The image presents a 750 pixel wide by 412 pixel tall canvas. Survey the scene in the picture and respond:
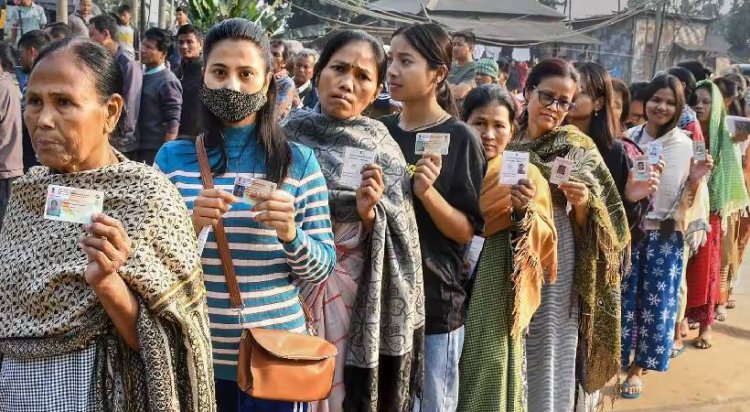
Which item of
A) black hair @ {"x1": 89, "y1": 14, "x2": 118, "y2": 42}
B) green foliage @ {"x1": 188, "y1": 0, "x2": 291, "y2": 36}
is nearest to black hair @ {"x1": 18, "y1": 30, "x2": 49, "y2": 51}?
Result: black hair @ {"x1": 89, "y1": 14, "x2": 118, "y2": 42}

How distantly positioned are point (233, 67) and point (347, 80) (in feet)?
1.81

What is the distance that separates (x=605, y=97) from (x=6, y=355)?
3404mm

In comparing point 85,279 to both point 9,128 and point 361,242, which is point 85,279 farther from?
point 9,128

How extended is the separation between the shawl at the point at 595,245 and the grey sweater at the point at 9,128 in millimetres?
4453

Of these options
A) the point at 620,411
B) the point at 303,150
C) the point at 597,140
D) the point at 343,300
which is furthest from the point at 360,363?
the point at 620,411

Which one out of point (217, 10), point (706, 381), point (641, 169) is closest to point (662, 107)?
point (641, 169)

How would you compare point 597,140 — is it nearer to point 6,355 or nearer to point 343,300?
point 343,300

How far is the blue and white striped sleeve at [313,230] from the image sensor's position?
227cm

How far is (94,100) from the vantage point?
186 centimetres

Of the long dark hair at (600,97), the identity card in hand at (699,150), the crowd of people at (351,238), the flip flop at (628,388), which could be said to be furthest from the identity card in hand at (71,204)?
the identity card in hand at (699,150)

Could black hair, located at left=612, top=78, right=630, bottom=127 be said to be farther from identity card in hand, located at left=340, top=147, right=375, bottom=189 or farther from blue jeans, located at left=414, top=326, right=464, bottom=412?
identity card in hand, located at left=340, top=147, right=375, bottom=189

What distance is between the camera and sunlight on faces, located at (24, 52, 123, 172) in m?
1.80

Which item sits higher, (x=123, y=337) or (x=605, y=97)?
(x=605, y=97)

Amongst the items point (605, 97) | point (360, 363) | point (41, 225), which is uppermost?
point (605, 97)
